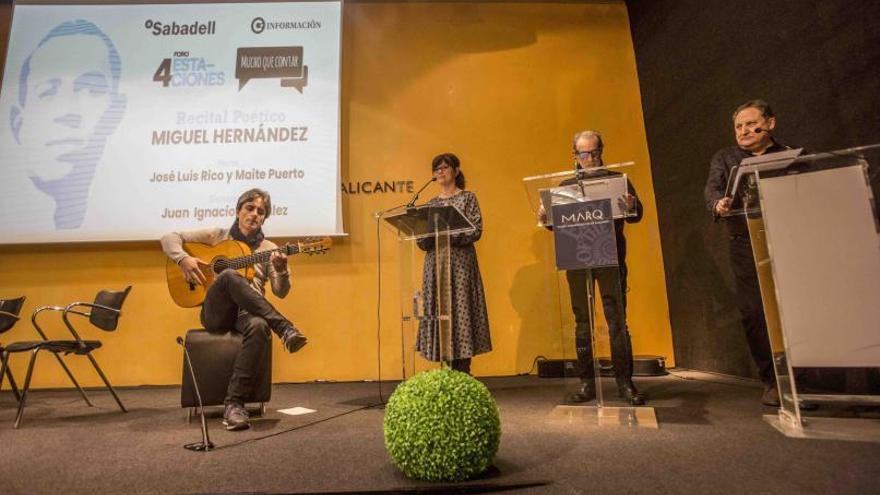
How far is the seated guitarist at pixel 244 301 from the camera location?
2.36m

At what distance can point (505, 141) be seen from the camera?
14.0 ft

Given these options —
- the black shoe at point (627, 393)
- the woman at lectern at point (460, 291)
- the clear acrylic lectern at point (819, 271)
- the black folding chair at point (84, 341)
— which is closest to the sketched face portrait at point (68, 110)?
the black folding chair at point (84, 341)

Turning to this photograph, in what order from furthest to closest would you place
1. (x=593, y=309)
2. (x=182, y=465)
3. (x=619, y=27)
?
1. (x=619, y=27)
2. (x=593, y=309)
3. (x=182, y=465)

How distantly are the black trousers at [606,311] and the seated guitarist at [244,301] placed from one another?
4.41 feet

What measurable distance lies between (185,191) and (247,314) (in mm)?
1759

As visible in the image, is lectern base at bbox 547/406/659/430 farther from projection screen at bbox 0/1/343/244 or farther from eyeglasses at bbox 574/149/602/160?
projection screen at bbox 0/1/343/244

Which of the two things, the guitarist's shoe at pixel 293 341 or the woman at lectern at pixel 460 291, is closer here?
the guitarist's shoe at pixel 293 341

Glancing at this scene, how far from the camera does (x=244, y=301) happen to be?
8.05 ft

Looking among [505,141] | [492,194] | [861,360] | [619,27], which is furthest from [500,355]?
[619,27]

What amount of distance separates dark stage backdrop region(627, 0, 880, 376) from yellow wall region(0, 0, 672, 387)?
25cm

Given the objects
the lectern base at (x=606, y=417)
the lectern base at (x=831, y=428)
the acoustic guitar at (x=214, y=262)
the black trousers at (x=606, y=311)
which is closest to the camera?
the lectern base at (x=831, y=428)

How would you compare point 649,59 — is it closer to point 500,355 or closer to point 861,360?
point 500,355

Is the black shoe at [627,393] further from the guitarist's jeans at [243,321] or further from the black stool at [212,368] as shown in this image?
the black stool at [212,368]

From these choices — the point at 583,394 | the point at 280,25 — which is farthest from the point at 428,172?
the point at 583,394
